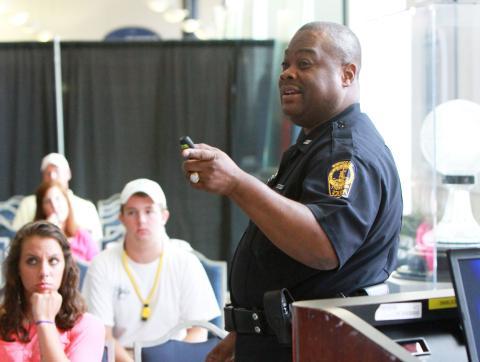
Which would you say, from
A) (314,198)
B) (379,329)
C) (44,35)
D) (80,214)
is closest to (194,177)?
(314,198)

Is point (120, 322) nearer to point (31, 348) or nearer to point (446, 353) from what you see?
point (31, 348)

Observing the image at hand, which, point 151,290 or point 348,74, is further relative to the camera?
point 151,290

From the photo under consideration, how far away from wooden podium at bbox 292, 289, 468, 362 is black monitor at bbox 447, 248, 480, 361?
0.08 metres

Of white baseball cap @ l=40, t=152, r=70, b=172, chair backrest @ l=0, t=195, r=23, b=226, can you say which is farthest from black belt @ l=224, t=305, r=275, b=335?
chair backrest @ l=0, t=195, r=23, b=226

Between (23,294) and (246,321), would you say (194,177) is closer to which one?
(246,321)

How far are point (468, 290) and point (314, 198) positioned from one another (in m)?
0.37

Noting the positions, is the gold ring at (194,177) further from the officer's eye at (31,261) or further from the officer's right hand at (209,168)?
the officer's eye at (31,261)

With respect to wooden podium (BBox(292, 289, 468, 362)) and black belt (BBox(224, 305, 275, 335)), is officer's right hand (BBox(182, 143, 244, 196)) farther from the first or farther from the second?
black belt (BBox(224, 305, 275, 335))

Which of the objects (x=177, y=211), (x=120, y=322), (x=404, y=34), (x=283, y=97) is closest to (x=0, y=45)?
(x=177, y=211)

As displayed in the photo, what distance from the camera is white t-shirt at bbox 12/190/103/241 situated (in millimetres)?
5730

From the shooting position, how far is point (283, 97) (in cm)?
186

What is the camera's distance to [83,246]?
509cm

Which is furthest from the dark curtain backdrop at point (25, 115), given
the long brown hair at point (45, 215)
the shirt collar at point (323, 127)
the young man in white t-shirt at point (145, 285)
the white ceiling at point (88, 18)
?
the white ceiling at point (88, 18)

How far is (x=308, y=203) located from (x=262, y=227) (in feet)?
0.41
